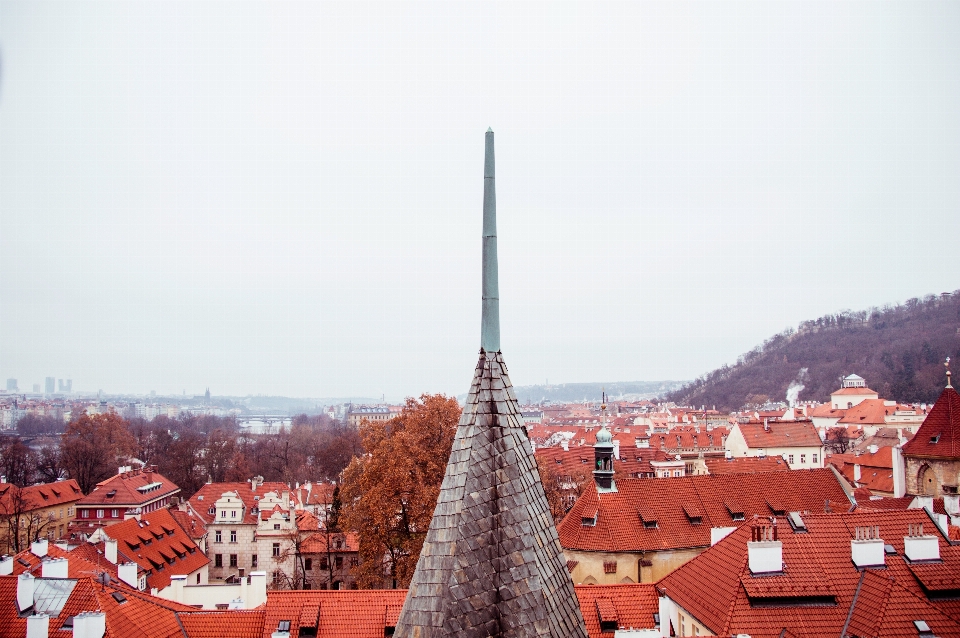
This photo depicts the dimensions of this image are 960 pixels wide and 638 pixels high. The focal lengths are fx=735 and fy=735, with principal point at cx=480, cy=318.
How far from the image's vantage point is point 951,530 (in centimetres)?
2130

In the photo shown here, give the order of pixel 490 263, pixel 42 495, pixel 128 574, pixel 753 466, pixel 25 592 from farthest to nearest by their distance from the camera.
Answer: pixel 42 495, pixel 753 466, pixel 128 574, pixel 25 592, pixel 490 263

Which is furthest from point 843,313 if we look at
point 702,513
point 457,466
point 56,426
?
point 457,466

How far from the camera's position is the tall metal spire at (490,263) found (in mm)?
4930

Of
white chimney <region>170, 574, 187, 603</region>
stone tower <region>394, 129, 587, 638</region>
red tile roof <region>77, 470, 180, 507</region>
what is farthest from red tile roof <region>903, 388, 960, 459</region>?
red tile roof <region>77, 470, 180, 507</region>

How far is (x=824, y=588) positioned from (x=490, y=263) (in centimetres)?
1691

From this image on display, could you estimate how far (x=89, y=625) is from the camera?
16.6 meters

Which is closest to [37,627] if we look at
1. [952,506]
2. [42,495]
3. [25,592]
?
[25,592]

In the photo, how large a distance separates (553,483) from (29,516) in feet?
121

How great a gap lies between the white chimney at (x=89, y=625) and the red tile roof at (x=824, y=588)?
561 inches

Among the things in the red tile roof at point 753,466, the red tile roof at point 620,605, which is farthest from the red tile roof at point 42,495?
the red tile roof at point 753,466

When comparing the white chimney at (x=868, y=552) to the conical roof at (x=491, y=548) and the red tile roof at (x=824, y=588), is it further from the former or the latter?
the conical roof at (x=491, y=548)

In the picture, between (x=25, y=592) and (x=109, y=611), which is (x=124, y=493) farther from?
(x=109, y=611)

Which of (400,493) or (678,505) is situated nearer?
(400,493)

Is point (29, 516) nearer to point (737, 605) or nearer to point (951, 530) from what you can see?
point (737, 605)
